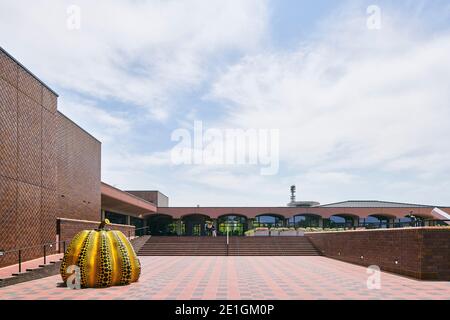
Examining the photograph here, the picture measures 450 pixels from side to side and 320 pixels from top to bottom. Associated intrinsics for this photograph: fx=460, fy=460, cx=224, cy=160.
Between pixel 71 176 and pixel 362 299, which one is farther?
pixel 71 176

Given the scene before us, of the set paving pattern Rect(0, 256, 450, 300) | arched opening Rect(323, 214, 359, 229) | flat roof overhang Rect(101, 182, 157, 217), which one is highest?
flat roof overhang Rect(101, 182, 157, 217)

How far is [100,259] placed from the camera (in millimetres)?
12992

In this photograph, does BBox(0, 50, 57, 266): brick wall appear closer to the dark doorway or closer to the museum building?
the museum building

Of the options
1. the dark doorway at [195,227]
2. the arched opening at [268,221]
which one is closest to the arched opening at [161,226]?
the dark doorway at [195,227]

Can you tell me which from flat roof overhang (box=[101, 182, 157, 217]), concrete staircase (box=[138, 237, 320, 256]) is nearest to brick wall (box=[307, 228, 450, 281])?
concrete staircase (box=[138, 237, 320, 256])

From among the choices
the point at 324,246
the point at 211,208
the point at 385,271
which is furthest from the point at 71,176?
the point at 211,208

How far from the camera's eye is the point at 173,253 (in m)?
31.0

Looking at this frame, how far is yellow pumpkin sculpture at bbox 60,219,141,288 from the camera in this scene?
42.4 ft

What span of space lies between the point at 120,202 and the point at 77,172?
11499 millimetres

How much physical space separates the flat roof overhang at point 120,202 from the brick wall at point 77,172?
2.27 m

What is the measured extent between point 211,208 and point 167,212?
5433 mm

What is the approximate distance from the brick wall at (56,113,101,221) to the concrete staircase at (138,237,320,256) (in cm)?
499
